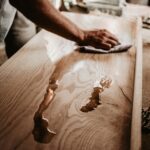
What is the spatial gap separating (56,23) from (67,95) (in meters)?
0.55

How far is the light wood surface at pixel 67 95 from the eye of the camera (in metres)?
1.03

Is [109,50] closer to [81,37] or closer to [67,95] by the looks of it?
[81,37]

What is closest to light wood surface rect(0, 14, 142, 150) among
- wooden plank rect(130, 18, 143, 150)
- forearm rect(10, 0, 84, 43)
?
wooden plank rect(130, 18, 143, 150)

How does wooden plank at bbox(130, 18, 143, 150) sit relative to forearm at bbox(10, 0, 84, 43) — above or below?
below

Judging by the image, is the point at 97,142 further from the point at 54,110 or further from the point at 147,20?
the point at 147,20

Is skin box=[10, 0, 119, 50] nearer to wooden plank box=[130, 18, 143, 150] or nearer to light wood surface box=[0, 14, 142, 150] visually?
light wood surface box=[0, 14, 142, 150]

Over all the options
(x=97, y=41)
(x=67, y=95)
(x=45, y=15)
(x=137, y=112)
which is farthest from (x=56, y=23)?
(x=137, y=112)

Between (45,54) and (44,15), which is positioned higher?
(44,15)

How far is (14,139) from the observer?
1.01 metres

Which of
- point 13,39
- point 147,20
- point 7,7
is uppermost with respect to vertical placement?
point 7,7

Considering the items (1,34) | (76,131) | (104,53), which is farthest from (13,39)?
(76,131)

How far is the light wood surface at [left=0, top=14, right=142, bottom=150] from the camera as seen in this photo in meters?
1.03

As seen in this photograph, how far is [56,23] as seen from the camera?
1670 millimetres

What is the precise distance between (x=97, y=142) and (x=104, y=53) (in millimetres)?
858
